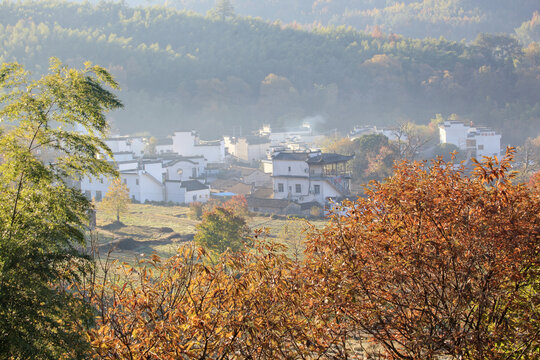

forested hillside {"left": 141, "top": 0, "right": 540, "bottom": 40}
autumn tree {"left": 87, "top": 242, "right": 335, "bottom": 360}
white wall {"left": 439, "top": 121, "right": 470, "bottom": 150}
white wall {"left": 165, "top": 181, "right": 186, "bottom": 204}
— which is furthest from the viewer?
forested hillside {"left": 141, "top": 0, "right": 540, "bottom": 40}

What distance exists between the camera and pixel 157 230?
23375mm

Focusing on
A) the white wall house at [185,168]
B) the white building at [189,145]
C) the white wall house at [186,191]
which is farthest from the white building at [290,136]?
the white wall house at [186,191]

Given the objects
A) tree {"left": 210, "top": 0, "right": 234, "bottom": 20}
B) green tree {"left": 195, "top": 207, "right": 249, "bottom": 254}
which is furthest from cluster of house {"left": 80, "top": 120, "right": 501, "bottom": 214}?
tree {"left": 210, "top": 0, "right": 234, "bottom": 20}

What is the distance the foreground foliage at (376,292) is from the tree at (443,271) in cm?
1

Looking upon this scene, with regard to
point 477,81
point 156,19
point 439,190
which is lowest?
point 439,190

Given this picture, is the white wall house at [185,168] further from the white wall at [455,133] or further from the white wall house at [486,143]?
the white wall house at [486,143]

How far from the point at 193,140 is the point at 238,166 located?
5173 millimetres

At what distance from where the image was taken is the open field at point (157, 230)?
18.8 meters

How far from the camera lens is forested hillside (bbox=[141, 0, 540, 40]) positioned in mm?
129000

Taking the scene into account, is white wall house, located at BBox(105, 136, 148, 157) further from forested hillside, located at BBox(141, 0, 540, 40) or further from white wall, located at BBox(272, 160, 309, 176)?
forested hillside, located at BBox(141, 0, 540, 40)

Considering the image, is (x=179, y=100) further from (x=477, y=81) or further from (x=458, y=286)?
(x=458, y=286)

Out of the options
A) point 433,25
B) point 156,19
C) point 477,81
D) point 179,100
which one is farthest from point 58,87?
point 433,25

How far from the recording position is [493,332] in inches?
167

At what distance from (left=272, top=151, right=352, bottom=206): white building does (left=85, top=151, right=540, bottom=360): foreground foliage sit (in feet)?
78.5
